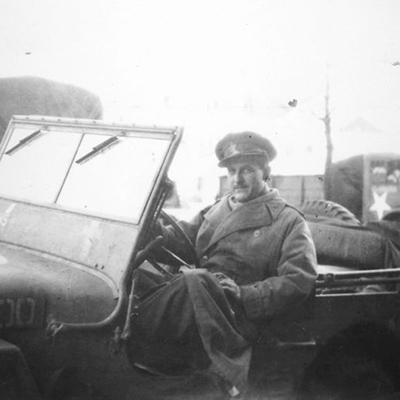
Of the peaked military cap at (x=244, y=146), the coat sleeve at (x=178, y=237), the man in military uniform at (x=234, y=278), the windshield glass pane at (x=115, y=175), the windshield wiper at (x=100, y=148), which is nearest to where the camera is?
the man in military uniform at (x=234, y=278)

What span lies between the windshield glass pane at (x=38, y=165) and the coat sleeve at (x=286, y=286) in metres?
1.09

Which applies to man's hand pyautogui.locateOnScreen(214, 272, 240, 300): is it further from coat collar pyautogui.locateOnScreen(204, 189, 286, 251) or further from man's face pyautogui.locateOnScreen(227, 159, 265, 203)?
man's face pyautogui.locateOnScreen(227, 159, 265, 203)

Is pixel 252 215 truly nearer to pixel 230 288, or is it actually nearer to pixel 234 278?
pixel 234 278

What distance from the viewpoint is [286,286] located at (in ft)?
8.61

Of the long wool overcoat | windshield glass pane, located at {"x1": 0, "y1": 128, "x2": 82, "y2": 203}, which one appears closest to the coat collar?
the long wool overcoat

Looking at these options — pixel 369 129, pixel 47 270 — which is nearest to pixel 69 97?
pixel 47 270

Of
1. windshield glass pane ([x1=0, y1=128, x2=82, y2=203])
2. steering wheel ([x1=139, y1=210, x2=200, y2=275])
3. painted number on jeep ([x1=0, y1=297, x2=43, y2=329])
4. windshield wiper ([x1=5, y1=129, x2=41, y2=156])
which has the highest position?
windshield wiper ([x1=5, y1=129, x2=41, y2=156])

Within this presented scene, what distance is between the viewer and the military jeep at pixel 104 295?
217 centimetres

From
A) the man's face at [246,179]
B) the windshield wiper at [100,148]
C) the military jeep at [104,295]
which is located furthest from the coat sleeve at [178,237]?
the windshield wiper at [100,148]

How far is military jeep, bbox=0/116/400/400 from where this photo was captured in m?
2.17

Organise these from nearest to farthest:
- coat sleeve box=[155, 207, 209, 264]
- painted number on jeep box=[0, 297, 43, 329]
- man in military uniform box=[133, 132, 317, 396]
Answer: painted number on jeep box=[0, 297, 43, 329] < man in military uniform box=[133, 132, 317, 396] < coat sleeve box=[155, 207, 209, 264]

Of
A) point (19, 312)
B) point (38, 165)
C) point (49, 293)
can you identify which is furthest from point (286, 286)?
point (38, 165)

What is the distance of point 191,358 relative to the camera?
2.52 meters

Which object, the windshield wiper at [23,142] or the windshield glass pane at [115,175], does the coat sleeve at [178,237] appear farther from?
the windshield wiper at [23,142]
